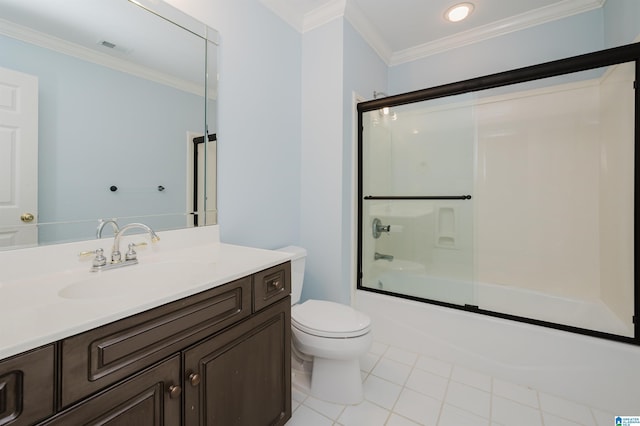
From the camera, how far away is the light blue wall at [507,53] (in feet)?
6.67

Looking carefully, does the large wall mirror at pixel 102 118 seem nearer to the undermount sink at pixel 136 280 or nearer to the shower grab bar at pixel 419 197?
the undermount sink at pixel 136 280

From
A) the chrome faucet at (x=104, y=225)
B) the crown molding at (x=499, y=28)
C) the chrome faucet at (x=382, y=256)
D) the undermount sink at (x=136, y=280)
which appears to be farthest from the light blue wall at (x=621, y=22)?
the chrome faucet at (x=104, y=225)

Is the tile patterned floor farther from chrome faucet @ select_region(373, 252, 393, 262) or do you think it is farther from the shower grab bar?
the shower grab bar

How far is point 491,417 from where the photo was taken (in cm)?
137

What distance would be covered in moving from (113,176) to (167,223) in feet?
0.99

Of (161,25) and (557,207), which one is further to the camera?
(557,207)

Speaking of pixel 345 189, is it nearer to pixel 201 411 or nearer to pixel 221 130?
pixel 221 130

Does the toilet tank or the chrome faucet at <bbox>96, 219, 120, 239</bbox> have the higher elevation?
the chrome faucet at <bbox>96, 219, 120, 239</bbox>

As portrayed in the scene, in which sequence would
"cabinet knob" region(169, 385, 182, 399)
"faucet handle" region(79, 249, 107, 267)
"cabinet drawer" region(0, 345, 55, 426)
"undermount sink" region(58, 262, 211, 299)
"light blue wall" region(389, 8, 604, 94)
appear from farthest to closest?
"light blue wall" region(389, 8, 604, 94), "faucet handle" region(79, 249, 107, 267), "undermount sink" region(58, 262, 211, 299), "cabinet knob" region(169, 385, 182, 399), "cabinet drawer" region(0, 345, 55, 426)

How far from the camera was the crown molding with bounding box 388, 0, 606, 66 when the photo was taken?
2.01 m

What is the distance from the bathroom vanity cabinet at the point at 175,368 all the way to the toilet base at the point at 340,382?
304 mm

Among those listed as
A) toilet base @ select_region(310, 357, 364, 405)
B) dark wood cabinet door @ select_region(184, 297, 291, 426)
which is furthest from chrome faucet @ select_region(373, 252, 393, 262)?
dark wood cabinet door @ select_region(184, 297, 291, 426)

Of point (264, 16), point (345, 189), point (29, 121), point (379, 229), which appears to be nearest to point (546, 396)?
point (379, 229)

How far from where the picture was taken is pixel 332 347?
1385 mm
